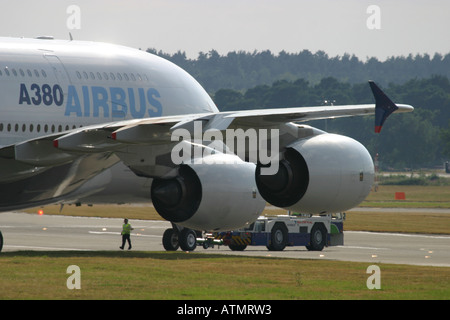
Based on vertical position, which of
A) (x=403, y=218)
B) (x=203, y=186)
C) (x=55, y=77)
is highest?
(x=55, y=77)

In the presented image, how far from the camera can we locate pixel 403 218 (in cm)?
6581

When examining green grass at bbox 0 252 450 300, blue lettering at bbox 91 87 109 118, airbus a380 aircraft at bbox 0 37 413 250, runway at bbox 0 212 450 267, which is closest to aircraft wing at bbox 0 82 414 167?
airbus a380 aircraft at bbox 0 37 413 250

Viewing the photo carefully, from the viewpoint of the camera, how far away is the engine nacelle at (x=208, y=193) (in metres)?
27.6

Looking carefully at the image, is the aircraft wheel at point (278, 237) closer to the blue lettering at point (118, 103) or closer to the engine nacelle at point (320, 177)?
the blue lettering at point (118, 103)

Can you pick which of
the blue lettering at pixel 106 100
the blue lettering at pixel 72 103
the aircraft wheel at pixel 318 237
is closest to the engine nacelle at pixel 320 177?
the blue lettering at pixel 106 100

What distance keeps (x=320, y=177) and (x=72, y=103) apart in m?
7.26

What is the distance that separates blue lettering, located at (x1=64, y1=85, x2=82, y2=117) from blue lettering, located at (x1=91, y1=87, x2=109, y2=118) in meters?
0.56

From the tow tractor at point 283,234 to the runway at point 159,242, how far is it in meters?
0.35

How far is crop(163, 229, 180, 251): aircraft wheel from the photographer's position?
123 feet

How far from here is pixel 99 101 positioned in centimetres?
2967

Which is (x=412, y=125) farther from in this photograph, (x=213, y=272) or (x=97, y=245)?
(x=213, y=272)
